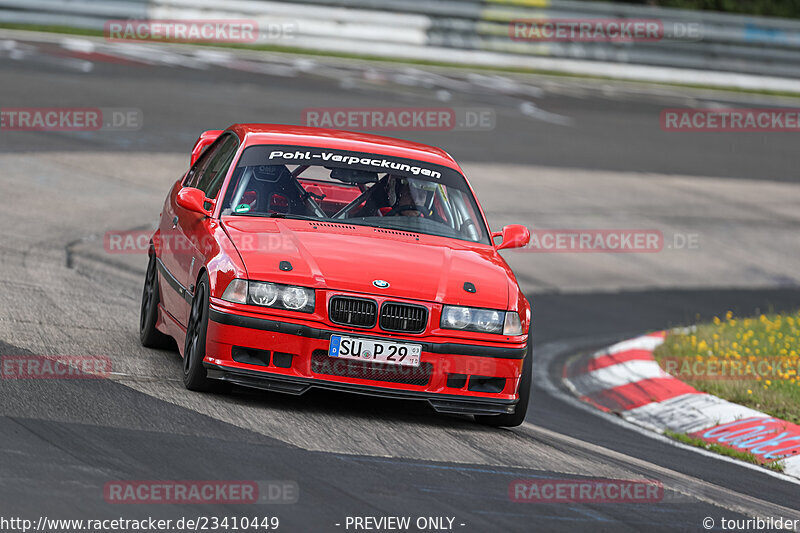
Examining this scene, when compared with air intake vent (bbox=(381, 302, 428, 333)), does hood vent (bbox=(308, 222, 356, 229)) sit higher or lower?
higher

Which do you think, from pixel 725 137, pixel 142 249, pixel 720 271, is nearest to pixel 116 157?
pixel 142 249

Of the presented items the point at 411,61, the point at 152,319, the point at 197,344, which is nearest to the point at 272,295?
the point at 197,344

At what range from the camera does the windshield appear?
25.5ft

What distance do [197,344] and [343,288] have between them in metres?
0.84

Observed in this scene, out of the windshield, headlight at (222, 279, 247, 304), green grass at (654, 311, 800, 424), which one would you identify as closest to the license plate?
headlight at (222, 279, 247, 304)

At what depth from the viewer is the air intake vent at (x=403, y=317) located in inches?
267

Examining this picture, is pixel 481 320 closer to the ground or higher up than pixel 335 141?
closer to the ground

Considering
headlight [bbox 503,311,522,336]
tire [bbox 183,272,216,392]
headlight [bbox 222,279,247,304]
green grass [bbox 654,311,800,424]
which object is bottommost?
green grass [bbox 654,311,800,424]

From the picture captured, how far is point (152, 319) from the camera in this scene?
27.2 ft

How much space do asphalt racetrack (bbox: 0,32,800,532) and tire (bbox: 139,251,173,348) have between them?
0.13m

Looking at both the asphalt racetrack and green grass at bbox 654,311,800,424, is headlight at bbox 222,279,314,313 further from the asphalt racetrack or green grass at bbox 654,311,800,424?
green grass at bbox 654,311,800,424

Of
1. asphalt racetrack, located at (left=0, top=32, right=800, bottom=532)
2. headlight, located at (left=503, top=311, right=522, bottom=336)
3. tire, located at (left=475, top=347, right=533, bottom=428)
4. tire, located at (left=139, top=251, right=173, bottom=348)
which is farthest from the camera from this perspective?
tire, located at (left=139, top=251, right=173, bottom=348)

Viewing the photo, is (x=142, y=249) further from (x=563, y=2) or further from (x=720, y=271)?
(x=563, y=2)

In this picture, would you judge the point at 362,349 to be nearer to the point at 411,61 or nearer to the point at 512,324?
the point at 512,324
